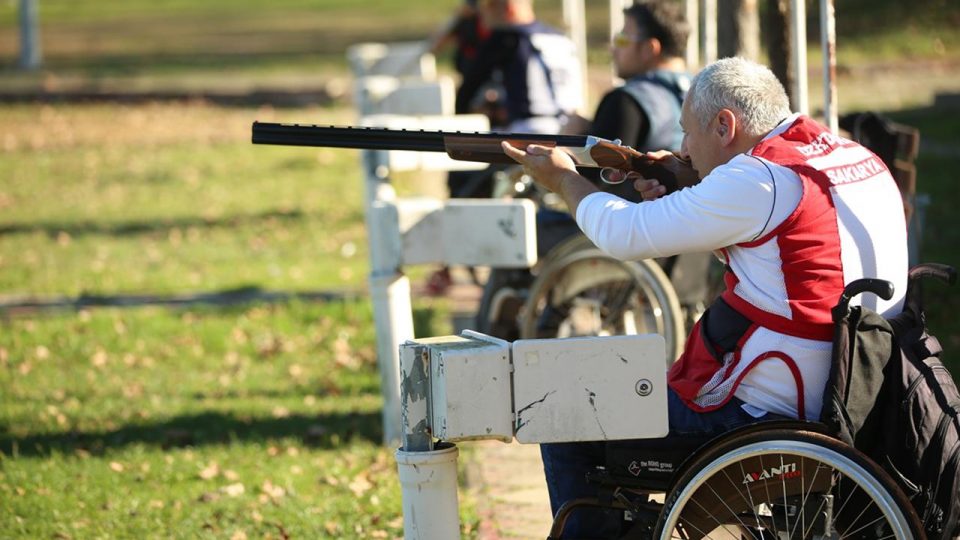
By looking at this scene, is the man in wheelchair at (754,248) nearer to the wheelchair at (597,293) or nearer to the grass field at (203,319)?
the grass field at (203,319)

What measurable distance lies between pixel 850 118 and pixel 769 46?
129 cm

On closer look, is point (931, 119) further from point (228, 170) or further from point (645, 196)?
point (645, 196)

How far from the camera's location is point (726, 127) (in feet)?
12.2

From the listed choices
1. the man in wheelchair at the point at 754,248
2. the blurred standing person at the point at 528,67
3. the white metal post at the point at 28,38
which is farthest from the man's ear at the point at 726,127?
the white metal post at the point at 28,38

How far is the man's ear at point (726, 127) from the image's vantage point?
370cm

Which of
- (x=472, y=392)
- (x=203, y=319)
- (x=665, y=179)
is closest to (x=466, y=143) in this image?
Answer: (x=665, y=179)

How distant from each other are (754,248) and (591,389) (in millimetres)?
579

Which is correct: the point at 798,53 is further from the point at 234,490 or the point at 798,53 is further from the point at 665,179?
the point at 234,490

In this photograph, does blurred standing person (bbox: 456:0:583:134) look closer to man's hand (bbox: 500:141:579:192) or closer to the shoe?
the shoe

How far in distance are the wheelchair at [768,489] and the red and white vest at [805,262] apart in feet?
0.46

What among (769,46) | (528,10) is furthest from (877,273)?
(528,10)

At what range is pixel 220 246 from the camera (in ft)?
38.5

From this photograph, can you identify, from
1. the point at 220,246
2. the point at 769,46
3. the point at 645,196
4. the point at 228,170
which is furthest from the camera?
the point at 228,170

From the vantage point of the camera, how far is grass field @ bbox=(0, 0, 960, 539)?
5.63 m
